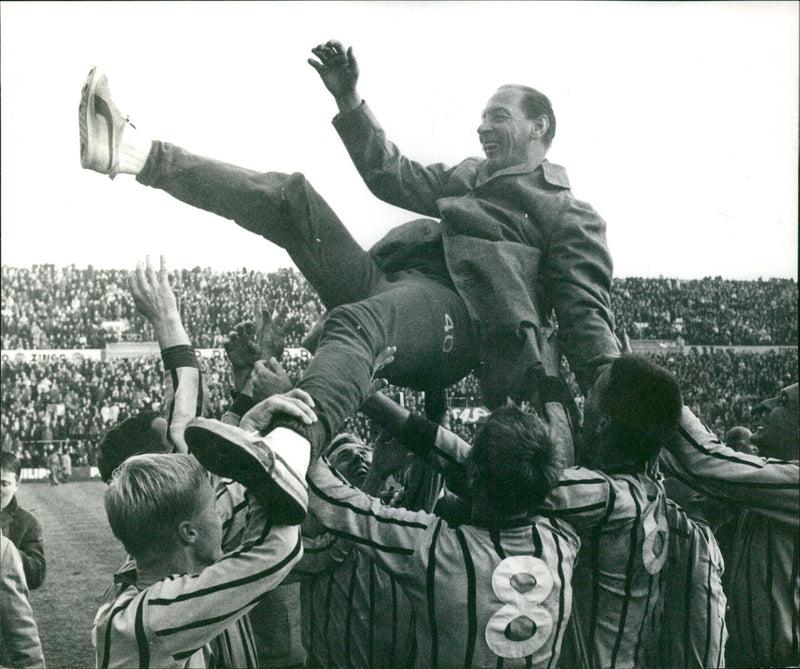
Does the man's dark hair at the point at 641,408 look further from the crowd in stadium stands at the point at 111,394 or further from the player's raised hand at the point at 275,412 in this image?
the player's raised hand at the point at 275,412

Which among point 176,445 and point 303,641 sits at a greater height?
point 176,445

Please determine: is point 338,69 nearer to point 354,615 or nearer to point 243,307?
point 243,307

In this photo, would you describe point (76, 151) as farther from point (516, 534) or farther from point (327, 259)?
point (516, 534)

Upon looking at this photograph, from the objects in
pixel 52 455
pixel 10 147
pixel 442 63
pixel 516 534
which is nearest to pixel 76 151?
pixel 10 147

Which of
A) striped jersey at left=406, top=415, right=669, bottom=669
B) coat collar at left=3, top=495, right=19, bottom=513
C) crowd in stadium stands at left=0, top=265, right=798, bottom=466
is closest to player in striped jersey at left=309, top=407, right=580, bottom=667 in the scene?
striped jersey at left=406, top=415, right=669, bottom=669

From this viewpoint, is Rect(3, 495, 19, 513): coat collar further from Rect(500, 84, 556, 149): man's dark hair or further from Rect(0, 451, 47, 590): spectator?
Rect(500, 84, 556, 149): man's dark hair

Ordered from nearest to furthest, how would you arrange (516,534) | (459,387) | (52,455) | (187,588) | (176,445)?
1. (187,588)
2. (516,534)
3. (176,445)
4. (459,387)
5. (52,455)

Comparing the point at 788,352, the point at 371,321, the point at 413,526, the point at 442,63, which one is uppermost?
the point at 442,63

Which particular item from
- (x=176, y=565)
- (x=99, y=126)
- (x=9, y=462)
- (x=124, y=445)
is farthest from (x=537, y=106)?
(x=9, y=462)
